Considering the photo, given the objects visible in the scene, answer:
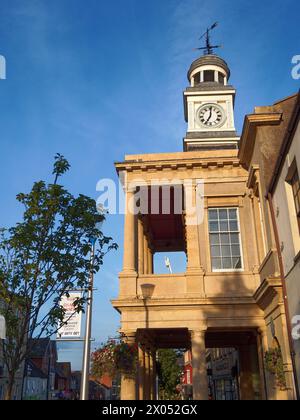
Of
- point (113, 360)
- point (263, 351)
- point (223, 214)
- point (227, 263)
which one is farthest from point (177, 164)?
point (113, 360)

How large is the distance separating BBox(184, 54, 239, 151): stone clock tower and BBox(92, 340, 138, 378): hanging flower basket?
53.6ft

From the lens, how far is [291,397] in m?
12.4

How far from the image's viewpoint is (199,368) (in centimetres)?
1623

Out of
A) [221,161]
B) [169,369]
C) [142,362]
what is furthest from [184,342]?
[169,369]

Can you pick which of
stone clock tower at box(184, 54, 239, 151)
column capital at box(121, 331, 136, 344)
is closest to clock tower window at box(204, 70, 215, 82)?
stone clock tower at box(184, 54, 239, 151)

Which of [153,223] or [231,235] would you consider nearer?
[231,235]

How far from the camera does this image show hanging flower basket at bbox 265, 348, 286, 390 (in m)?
13.0

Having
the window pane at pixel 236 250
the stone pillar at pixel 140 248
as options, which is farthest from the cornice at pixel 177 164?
the window pane at pixel 236 250

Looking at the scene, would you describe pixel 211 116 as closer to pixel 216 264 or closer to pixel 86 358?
pixel 216 264

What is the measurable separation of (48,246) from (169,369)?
33.5m

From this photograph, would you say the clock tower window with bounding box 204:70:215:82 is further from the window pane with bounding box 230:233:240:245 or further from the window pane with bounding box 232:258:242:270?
the window pane with bounding box 232:258:242:270
